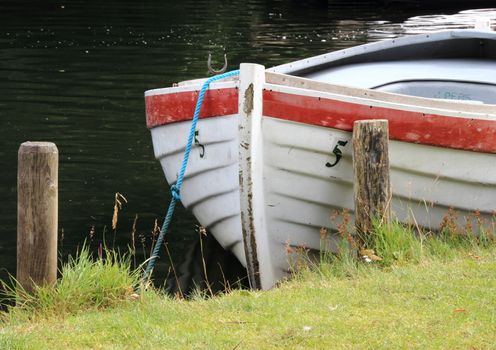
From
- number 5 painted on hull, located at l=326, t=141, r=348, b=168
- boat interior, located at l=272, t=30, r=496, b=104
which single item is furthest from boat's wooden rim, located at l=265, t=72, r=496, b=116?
boat interior, located at l=272, t=30, r=496, b=104

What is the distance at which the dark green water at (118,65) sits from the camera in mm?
10594

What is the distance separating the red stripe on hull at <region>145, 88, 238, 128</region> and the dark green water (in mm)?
1434

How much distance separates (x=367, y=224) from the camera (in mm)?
7176

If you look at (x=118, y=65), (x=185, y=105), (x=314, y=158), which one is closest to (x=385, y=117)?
(x=314, y=158)

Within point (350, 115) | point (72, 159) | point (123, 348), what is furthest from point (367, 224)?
point (72, 159)

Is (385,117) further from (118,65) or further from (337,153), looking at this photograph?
(118,65)

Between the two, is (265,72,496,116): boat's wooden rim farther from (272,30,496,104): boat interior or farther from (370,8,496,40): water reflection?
(370,8,496,40): water reflection

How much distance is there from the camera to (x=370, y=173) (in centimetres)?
713

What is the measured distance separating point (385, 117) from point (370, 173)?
0.51 m

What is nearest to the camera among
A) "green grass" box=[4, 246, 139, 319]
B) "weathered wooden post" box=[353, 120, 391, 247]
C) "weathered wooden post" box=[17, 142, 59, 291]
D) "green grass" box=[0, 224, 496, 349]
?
"green grass" box=[0, 224, 496, 349]

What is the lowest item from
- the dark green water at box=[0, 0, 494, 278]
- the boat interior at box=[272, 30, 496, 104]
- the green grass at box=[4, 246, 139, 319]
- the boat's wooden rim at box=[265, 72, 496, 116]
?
the dark green water at box=[0, 0, 494, 278]

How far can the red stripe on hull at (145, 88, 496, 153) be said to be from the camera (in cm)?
741

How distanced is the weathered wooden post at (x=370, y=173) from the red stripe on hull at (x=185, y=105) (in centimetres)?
102

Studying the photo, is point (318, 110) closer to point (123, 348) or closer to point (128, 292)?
point (128, 292)
